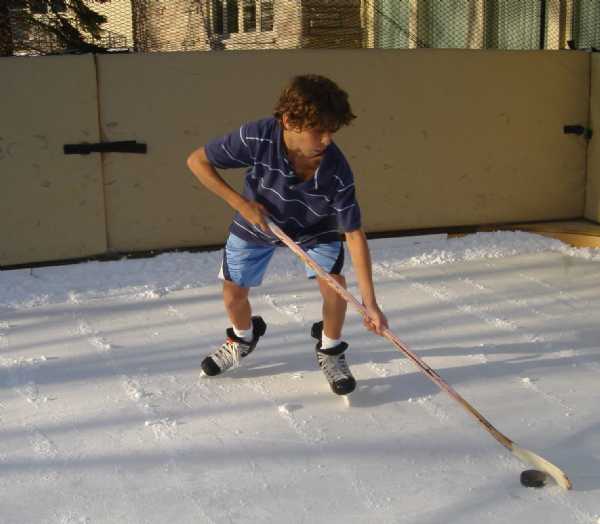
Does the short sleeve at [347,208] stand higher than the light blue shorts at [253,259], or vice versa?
the short sleeve at [347,208]

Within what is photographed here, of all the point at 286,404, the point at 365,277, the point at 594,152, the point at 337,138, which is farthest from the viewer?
the point at 594,152

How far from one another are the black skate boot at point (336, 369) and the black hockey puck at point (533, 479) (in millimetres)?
788

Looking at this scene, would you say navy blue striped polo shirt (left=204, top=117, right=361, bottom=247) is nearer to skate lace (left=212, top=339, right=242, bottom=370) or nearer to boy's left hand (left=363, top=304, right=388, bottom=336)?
boy's left hand (left=363, top=304, right=388, bottom=336)

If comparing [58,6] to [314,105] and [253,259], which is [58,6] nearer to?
[253,259]

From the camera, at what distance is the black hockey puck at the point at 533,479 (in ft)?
8.28

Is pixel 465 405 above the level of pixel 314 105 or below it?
below

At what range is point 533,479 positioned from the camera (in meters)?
2.53

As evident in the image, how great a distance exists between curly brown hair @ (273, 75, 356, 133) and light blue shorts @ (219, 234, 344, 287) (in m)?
0.58

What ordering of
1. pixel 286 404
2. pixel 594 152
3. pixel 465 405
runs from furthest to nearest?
pixel 594 152 → pixel 286 404 → pixel 465 405

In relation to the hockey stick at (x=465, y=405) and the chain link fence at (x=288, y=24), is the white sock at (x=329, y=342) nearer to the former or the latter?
the hockey stick at (x=465, y=405)

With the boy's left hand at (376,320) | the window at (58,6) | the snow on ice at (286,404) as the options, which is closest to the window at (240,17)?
the window at (58,6)

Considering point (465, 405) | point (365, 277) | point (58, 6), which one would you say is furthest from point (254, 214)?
point (58, 6)

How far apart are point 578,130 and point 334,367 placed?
12.0ft

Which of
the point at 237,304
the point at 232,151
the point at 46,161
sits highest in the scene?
the point at 232,151
